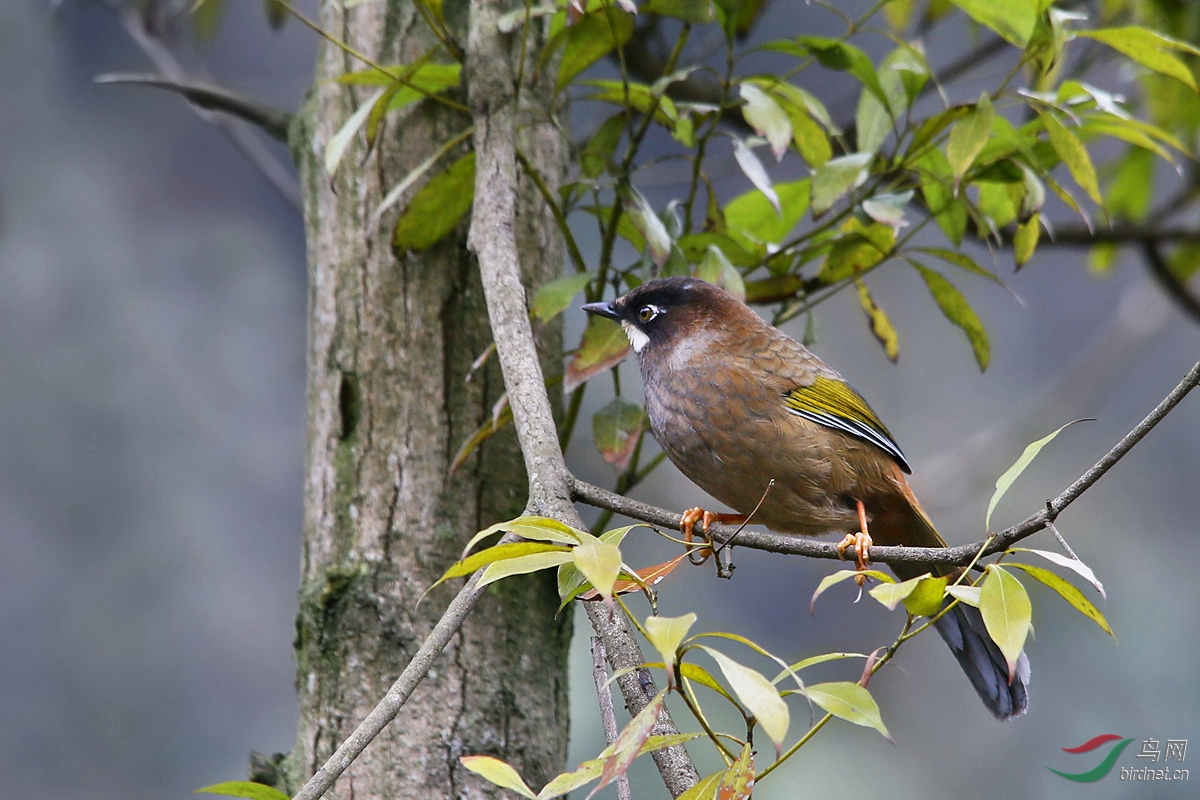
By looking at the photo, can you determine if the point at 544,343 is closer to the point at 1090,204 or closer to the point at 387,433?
the point at 387,433

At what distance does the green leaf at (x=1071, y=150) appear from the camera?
2.14 metres

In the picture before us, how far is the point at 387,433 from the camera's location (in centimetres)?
220

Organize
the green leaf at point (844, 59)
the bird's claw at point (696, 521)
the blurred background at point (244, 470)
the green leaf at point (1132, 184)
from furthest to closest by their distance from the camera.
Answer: the blurred background at point (244, 470) → the green leaf at point (1132, 184) → the green leaf at point (844, 59) → the bird's claw at point (696, 521)

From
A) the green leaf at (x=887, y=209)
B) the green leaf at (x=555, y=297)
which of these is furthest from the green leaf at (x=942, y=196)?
the green leaf at (x=555, y=297)

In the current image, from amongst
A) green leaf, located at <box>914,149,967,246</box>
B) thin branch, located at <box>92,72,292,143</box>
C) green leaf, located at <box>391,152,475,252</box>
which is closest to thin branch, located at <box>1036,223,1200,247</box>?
green leaf, located at <box>914,149,967,246</box>

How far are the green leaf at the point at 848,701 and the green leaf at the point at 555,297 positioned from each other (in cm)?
114

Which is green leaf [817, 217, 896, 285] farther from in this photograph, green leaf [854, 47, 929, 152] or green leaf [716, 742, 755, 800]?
green leaf [716, 742, 755, 800]

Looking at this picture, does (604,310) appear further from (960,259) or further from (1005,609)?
(1005,609)

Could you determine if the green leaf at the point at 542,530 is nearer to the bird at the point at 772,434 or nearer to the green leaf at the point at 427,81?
the bird at the point at 772,434

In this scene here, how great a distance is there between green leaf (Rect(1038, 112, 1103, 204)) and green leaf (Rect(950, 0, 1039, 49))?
0.19 meters

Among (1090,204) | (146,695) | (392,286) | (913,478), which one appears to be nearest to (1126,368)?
(1090,204)

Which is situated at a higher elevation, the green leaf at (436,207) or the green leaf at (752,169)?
the green leaf at (436,207)

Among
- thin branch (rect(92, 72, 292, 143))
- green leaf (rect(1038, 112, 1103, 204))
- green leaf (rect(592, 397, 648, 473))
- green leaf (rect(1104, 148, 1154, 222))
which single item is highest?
thin branch (rect(92, 72, 292, 143))

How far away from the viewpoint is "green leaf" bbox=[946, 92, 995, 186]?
2.05 m
